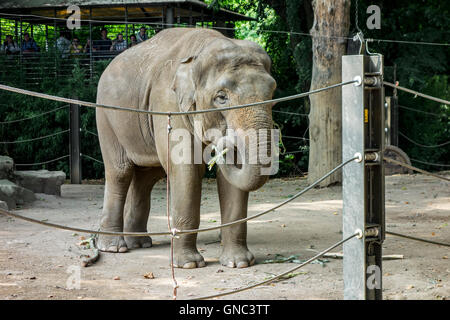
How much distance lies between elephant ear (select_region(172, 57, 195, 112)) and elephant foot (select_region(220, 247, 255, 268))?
137cm

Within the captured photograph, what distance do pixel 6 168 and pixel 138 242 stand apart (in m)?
4.76

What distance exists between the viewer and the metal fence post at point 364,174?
11.9 feet

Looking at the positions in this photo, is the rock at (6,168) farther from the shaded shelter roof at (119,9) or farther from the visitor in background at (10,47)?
the visitor in background at (10,47)

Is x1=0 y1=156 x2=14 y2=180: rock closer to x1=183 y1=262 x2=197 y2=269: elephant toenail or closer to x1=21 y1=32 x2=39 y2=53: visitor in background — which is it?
x1=183 y1=262 x2=197 y2=269: elephant toenail

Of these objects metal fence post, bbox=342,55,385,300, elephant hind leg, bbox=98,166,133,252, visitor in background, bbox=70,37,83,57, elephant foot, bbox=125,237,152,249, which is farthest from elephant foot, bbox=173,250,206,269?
visitor in background, bbox=70,37,83,57

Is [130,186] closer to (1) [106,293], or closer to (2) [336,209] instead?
(1) [106,293]

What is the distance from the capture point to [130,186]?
775 centimetres

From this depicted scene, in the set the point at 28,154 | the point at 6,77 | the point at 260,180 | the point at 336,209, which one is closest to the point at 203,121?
the point at 260,180

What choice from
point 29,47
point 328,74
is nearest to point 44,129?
point 29,47

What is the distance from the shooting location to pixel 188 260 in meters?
6.12

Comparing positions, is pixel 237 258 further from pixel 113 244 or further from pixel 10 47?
pixel 10 47

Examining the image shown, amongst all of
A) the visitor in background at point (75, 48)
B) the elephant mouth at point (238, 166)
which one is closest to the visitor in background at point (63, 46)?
the visitor in background at point (75, 48)

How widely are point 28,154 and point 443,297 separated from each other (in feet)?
39.6

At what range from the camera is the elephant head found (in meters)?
5.44
